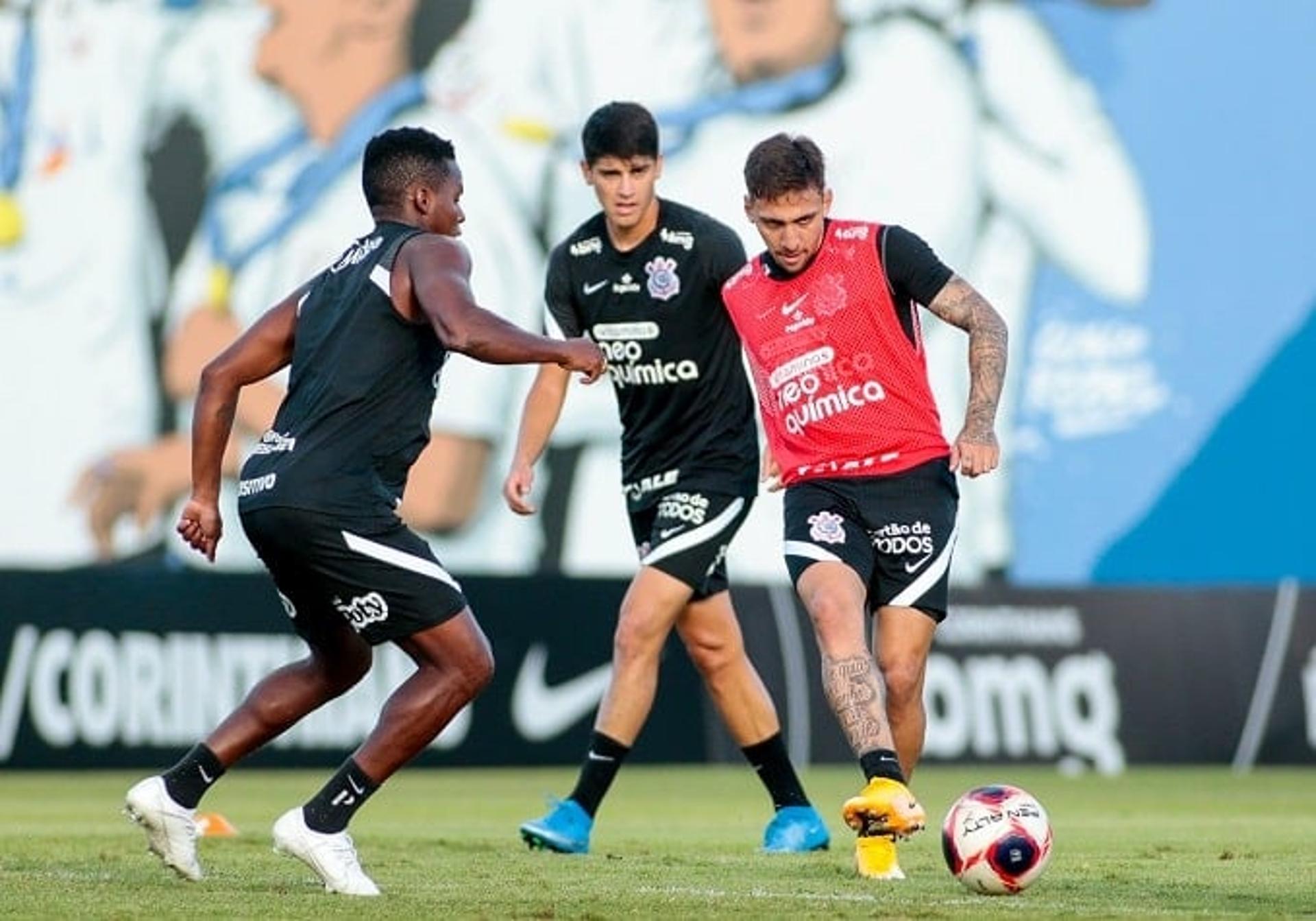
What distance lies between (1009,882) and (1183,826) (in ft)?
13.6

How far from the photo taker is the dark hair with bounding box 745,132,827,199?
946 centimetres

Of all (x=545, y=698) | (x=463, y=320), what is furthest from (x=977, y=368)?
(x=545, y=698)

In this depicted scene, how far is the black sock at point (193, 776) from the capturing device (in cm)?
889

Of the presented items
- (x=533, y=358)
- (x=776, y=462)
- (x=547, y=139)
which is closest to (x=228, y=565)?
(x=547, y=139)

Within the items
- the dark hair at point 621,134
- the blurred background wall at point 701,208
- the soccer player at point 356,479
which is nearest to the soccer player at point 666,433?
the dark hair at point 621,134

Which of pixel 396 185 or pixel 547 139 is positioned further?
pixel 547 139

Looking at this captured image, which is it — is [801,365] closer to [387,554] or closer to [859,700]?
[859,700]

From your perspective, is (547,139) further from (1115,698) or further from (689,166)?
(1115,698)

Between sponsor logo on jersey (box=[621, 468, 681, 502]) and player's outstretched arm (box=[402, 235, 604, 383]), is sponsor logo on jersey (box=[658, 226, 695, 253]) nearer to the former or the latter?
sponsor logo on jersey (box=[621, 468, 681, 502])

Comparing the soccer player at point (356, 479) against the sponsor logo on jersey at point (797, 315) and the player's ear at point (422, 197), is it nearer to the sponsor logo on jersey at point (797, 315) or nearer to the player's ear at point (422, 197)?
the player's ear at point (422, 197)

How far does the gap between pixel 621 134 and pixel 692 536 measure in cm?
156

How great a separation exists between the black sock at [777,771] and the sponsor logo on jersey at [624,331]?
163 cm

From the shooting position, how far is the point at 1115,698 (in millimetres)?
18469

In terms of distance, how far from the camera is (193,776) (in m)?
8.94
